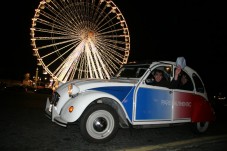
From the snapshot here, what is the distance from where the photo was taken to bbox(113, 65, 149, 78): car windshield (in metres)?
6.83

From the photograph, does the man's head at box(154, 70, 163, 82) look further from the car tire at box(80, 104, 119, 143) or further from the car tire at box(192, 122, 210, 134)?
the car tire at box(192, 122, 210, 134)

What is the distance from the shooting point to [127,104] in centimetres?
591

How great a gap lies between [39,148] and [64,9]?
1749cm

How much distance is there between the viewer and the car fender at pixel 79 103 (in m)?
5.30

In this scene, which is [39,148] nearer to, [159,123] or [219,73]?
[159,123]

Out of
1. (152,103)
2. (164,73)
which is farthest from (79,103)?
(164,73)

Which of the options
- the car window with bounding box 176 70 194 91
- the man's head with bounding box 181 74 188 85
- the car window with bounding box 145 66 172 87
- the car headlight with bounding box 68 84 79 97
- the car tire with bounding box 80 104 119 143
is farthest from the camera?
the man's head with bounding box 181 74 188 85

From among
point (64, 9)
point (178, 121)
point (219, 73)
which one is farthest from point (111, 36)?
point (219, 73)

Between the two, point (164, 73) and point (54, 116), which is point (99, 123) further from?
point (164, 73)

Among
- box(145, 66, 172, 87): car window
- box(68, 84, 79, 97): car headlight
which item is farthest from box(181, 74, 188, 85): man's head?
box(68, 84, 79, 97): car headlight

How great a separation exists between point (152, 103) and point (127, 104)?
0.77m

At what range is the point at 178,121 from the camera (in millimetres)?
6914

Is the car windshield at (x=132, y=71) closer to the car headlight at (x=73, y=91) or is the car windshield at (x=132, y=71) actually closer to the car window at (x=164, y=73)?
the car window at (x=164, y=73)

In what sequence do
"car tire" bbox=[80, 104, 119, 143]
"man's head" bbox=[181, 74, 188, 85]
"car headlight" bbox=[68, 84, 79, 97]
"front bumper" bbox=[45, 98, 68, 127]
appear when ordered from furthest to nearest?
1. "man's head" bbox=[181, 74, 188, 85]
2. "car headlight" bbox=[68, 84, 79, 97]
3. "car tire" bbox=[80, 104, 119, 143]
4. "front bumper" bbox=[45, 98, 68, 127]
